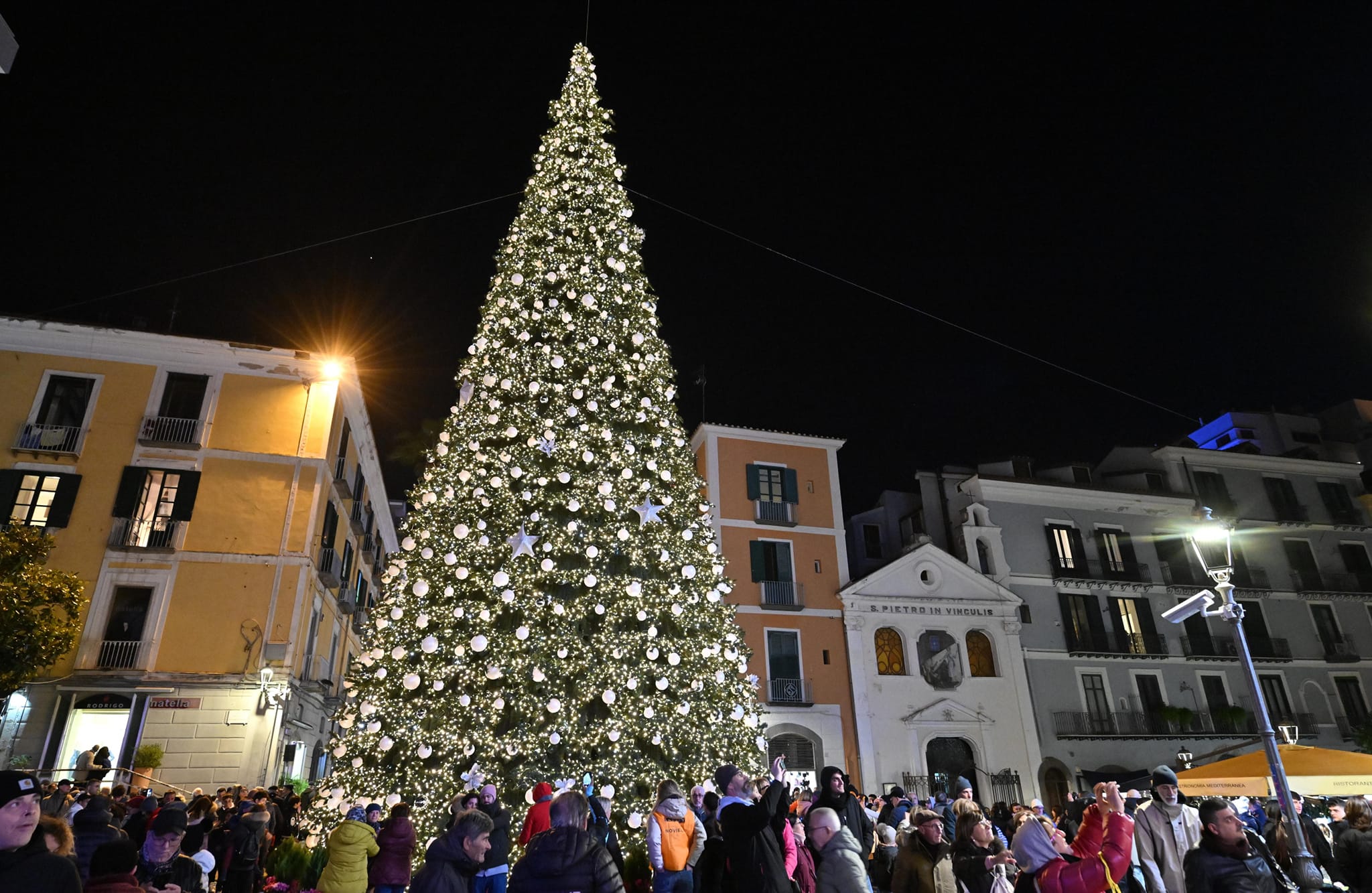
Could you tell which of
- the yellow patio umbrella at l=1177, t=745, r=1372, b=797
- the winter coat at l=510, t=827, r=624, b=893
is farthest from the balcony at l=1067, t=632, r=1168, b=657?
the winter coat at l=510, t=827, r=624, b=893

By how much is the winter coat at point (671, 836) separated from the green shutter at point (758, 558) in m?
15.8

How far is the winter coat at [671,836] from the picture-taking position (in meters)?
5.84

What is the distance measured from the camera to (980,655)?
22500 millimetres

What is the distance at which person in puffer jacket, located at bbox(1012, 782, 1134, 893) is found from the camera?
3912 mm

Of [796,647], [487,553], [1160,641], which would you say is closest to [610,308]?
[487,553]

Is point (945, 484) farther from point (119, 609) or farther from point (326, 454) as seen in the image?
point (119, 609)

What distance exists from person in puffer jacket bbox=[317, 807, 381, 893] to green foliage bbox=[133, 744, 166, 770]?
11.2 m

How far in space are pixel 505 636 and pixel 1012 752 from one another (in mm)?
18356

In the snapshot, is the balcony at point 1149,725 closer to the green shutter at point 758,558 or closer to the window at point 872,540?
the window at point 872,540

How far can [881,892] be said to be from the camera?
26.8ft

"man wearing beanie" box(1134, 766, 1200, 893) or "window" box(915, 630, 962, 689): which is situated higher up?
"window" box(915, 630, 962, 689)

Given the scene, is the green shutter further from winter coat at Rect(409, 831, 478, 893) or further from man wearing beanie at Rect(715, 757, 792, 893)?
winter coat at Rect(409, 831, 478, 893)

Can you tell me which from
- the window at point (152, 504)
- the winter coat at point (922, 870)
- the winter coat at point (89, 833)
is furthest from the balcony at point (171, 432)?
the winter coat at point (922, 870)

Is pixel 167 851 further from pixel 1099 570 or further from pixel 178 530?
pixel 1099 570
